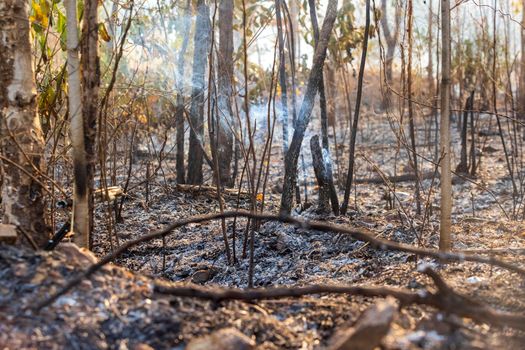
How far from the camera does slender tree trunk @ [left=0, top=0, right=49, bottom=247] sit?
3.26 m

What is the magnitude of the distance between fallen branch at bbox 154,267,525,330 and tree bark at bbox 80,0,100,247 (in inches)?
40.3

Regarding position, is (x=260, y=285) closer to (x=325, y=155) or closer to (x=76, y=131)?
(x=76, y=131)

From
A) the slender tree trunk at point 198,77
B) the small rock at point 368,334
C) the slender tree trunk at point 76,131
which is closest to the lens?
the small rock at point 368,334

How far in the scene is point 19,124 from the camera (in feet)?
10.8

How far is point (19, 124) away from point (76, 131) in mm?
373

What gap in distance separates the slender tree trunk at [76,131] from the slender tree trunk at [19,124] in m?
0.27

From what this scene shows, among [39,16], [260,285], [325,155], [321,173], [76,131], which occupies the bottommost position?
[260,285]

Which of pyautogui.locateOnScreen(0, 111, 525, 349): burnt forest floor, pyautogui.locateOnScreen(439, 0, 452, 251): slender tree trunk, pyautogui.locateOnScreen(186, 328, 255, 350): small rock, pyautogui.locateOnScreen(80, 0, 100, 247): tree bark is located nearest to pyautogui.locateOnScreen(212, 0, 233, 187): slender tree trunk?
pyautogui.locateOnScreen(0, 111, 525, 349): burnt forest floor

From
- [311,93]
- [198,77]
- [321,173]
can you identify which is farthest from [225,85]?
[311,93]

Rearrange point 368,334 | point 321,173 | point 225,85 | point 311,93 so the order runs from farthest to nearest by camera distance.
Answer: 1. point 225,85
2. point 321,173
3. point 311,93
4. point 368,334

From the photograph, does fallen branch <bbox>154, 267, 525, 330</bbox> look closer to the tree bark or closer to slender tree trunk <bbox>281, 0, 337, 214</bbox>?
the tree bark

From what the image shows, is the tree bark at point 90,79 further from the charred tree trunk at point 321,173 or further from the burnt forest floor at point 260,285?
the charred tree trunk at point 321,173

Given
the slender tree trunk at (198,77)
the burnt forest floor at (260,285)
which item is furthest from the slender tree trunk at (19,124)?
the slender tree trunk at (198,77)

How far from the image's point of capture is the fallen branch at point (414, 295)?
2.09 metres
